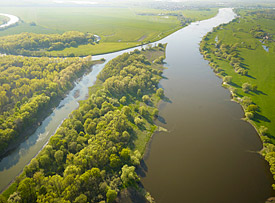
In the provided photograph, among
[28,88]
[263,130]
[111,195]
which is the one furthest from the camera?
[28,88]

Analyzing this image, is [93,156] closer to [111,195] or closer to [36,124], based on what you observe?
[111,195]

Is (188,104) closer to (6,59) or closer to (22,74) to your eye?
(22,74)

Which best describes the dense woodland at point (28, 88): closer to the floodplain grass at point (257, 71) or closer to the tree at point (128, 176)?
the tree at point (128, 176)

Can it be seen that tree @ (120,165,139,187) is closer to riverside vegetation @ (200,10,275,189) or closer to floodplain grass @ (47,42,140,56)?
riverside vegetation @ (200,10,275,189)

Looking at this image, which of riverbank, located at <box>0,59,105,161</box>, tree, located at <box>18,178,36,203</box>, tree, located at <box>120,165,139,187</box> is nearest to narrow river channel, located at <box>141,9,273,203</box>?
tree, located at <box>120,165,139,187</box>

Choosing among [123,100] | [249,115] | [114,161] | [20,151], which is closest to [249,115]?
[249,115]

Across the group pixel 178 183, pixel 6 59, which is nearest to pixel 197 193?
pixel 178 183
